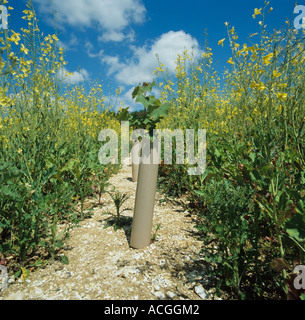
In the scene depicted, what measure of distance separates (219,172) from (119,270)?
4.53 ft

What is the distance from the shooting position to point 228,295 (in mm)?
1461

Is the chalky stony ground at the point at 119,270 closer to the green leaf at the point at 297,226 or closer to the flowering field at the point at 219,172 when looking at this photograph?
the flowering field at the point at 219,172

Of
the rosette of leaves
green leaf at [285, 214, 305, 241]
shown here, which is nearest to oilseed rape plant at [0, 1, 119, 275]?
the rosette of leaves

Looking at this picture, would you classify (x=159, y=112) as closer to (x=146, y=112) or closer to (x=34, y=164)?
(x=146, y=112)

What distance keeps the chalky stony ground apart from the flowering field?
0.49 feet

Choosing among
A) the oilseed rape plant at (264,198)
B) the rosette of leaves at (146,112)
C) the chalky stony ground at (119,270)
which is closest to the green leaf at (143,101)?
the rosette of leaves at (146,112)

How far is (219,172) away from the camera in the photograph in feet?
7.35

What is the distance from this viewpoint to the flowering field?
4.41ft

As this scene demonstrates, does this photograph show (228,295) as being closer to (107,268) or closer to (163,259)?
(163,259)

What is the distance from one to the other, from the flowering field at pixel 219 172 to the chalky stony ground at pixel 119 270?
15cm

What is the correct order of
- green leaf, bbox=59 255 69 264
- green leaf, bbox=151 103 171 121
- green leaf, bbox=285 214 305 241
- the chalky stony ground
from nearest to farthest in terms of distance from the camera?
1. green leaf, bbox=285 214 305 241
2. the chalky stony ground
3. green leaf, bbox=59 255 69 264
4. green leaf, bbox=151 103 171 121

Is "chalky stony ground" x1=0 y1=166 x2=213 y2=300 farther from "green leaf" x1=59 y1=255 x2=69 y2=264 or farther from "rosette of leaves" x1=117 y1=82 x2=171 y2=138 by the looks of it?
"rosette of leaves" x1=117 y1=82 x2=171 y2=138

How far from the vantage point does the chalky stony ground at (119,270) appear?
1483 mm

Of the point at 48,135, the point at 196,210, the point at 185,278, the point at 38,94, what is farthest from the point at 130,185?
the point at 185,278
